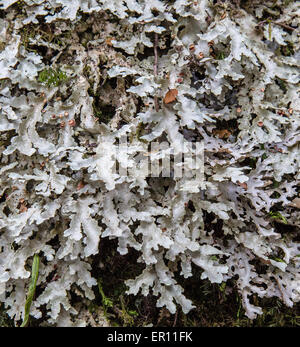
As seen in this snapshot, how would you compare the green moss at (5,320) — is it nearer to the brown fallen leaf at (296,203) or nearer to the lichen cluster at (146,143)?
the lichen cluster at (146,143)

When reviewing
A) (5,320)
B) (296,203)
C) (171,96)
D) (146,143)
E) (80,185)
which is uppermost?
(171,96)

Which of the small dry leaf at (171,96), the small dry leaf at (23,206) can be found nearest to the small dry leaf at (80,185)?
the small dry leaf at (23,206)

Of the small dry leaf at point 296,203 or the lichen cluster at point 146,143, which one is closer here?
the lichen cluster at point 146,143

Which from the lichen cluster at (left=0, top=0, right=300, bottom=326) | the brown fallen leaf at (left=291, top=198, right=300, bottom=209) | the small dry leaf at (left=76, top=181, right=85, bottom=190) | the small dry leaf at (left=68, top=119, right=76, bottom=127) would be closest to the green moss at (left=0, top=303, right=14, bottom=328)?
the lichen cluster at (left=0, top=0, right=300, bottom=326)

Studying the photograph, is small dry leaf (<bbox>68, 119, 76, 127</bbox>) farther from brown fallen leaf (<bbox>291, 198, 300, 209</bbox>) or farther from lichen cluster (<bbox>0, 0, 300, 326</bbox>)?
brown fallen leaf (<bbox>291, 198, 300, 209</bbox>)

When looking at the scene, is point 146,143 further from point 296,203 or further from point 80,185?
point 296,203

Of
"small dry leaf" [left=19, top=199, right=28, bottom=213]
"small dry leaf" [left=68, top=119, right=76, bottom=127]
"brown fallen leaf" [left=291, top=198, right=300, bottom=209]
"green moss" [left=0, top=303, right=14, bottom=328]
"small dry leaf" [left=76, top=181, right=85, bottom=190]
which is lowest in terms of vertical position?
"green moss" [left=0, top=303, right=14, bottom=328]

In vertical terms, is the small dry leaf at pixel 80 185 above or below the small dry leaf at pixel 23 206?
above

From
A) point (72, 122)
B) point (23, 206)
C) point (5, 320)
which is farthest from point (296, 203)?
point (5, 320)
